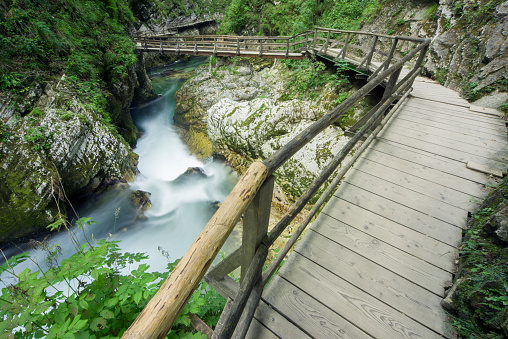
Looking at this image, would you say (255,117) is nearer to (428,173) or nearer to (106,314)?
(428,173)

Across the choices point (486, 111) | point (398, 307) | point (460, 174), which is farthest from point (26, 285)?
point (486, 111)

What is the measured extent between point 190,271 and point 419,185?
300 cm

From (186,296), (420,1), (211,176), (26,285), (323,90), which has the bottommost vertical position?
(26,285)

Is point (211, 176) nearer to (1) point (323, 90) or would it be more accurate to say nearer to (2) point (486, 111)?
(1) point (323, 90)

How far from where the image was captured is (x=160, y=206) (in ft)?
26.3

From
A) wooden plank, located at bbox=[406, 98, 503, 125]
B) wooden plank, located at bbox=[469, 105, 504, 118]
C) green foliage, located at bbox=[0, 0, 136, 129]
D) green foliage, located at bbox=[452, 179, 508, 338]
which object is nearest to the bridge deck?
green foliage, located at bbox=[452, 179, 508, 338]

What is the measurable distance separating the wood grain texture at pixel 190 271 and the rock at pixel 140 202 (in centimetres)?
744

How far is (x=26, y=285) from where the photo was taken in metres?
1.53

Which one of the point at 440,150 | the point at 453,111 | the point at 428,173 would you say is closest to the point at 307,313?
the point at 428,173

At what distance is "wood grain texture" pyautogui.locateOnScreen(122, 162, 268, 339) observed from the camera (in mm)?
643

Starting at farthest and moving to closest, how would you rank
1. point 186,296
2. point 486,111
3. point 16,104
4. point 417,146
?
point 16,104 < point 486,111 < point 417,146 < point 186,296

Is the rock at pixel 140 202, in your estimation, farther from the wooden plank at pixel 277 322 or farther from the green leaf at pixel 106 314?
the wooden plank at pixel 277 322

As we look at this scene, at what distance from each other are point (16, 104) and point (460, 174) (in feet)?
32.7

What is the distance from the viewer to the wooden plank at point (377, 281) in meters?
1.60
